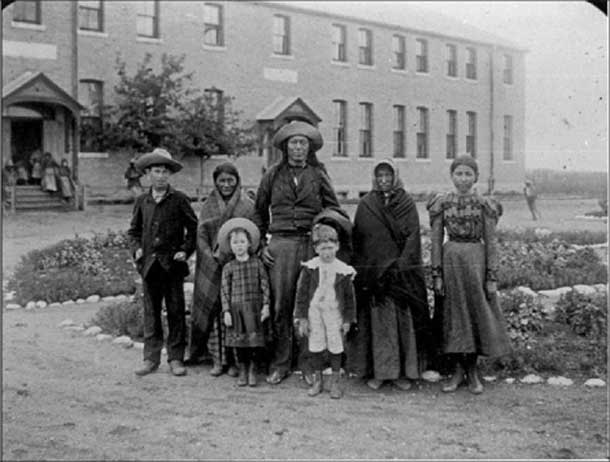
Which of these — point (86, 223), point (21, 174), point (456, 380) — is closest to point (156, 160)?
point (456, 380)

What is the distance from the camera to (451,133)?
27.1 m

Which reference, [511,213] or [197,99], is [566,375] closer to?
[511,213]

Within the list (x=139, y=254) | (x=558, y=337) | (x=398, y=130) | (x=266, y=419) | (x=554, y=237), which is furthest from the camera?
(x=398, y=130)

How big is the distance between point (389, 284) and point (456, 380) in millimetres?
824

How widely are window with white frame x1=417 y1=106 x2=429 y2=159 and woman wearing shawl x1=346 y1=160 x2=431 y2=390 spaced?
2209 cm

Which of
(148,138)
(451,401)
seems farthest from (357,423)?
(148,138)

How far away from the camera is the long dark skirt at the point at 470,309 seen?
559 centimetres

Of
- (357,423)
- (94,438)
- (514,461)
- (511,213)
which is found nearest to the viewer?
(514,461)

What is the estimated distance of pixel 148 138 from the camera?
22.1 metres

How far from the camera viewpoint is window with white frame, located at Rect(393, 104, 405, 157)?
91.7 ft

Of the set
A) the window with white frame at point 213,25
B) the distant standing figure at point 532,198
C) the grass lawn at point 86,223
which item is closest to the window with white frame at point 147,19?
the window with white frame at point 213,25

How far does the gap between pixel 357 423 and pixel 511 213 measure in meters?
16.7

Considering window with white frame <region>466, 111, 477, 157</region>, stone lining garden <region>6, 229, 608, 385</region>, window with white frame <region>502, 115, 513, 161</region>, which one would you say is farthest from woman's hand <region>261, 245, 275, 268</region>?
window with white frame <region>502, 115, 513, 161</region>

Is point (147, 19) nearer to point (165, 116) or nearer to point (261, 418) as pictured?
point (165, 116)
